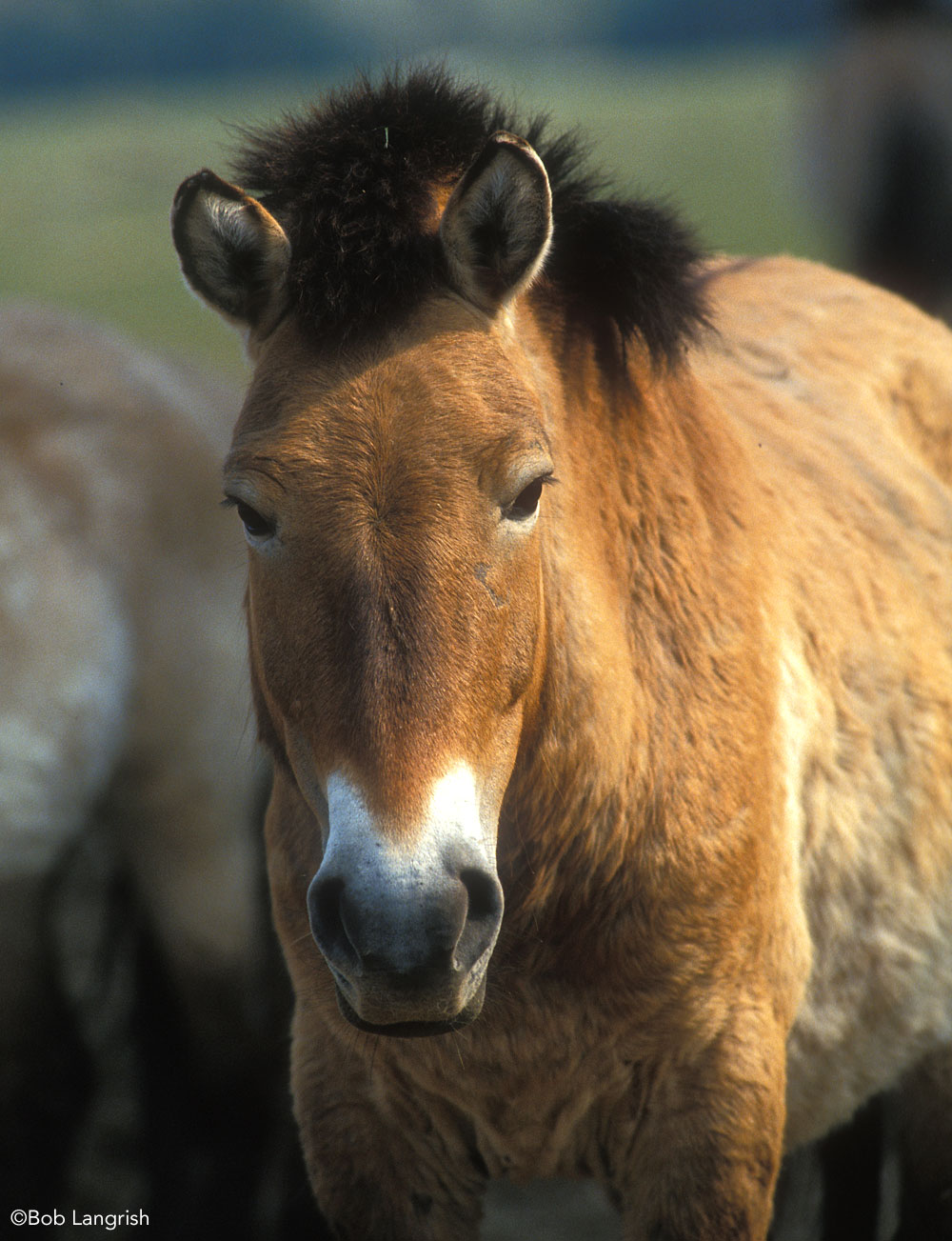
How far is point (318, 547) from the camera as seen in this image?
199cm

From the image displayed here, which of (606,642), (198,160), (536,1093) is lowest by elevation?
(198,160)

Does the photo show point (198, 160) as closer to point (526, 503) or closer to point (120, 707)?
point (120, 707)

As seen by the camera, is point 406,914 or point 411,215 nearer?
point 406,914

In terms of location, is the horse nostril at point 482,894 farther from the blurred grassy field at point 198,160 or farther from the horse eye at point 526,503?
the blurred grassy field at point 198,160

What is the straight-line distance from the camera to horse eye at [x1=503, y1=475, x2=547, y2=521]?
2.10 m

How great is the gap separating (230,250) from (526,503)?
0.69 m

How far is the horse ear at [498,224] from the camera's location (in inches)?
83.5

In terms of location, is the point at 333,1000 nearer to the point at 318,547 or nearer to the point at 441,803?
the point at 441,803

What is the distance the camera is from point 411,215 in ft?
7.27

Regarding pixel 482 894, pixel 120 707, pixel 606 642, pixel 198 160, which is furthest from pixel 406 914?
pixel 198 160

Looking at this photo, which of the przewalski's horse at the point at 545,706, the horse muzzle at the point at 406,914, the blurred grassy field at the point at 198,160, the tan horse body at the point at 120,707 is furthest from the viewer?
the blurred grassy field at the point at 198,160

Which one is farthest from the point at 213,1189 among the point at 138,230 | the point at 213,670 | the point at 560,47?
the point at 560,47

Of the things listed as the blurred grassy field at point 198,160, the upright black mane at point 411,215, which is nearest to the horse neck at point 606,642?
the upright black mane at point 411,215

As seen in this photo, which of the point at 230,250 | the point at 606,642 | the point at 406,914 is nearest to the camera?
the point at 406,914
